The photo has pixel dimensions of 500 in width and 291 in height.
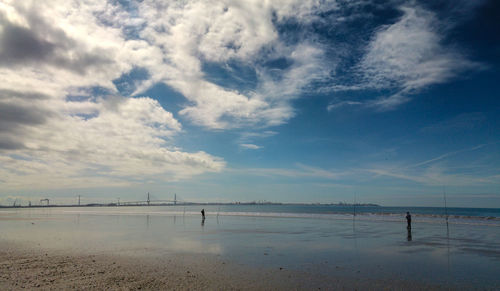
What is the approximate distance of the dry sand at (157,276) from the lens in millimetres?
12531

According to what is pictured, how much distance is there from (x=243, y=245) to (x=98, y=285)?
511 inches

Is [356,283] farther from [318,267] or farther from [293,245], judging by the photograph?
[293,245]

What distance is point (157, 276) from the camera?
554 inches

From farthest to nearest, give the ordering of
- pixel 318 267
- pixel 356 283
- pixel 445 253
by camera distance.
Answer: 1. pixel 445 253
2. pixel 318 267
3. pixel 356 283

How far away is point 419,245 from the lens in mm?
24500

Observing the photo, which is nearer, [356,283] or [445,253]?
[356,283]

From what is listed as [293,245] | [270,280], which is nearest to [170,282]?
[270,280]

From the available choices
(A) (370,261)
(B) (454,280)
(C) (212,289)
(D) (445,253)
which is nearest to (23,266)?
(C) (212,289)

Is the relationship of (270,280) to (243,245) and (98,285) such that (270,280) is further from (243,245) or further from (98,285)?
(243,245)

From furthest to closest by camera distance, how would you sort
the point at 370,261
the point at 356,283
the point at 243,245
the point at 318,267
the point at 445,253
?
the point at 243,245 → the point at 445,253 → the point at 370,261 → the point at 318,267 → the point at 356,283

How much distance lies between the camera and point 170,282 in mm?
13086

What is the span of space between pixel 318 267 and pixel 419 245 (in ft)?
44.6

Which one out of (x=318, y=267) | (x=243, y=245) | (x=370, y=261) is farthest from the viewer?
(x=243, y=245)

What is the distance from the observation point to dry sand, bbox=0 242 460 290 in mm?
12531
